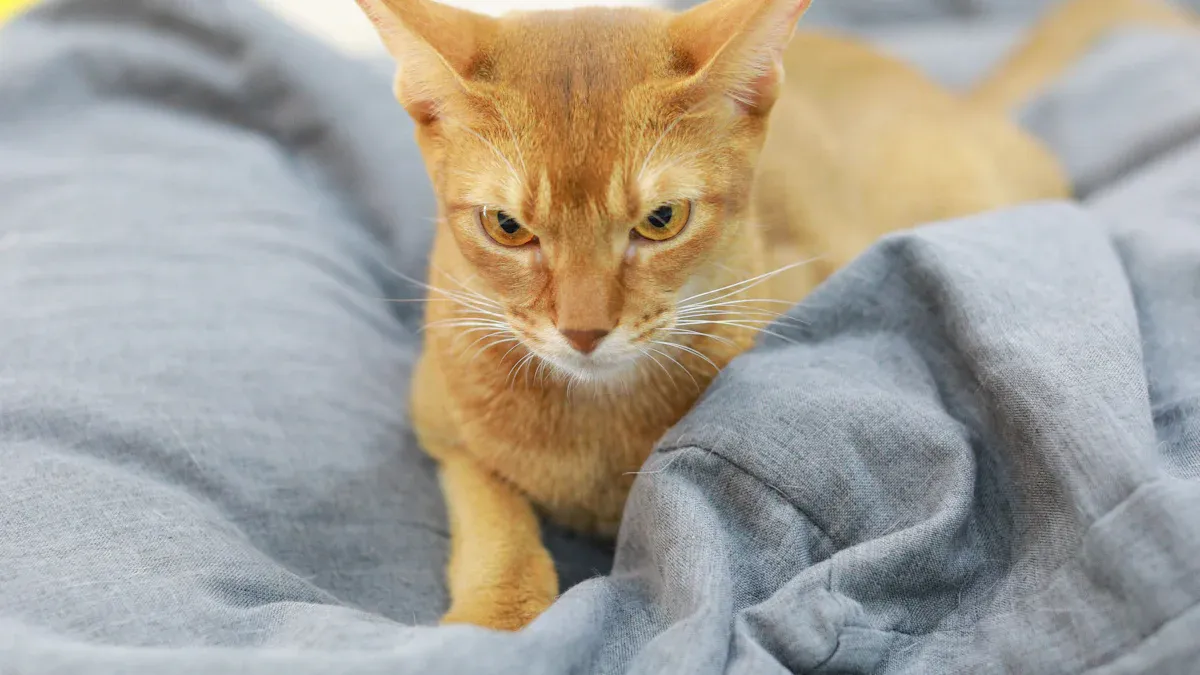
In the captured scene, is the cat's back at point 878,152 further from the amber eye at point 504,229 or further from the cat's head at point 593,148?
the amber eye at point 504,229

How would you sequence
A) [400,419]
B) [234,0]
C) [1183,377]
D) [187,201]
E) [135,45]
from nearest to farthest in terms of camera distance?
[1183,377] → [400,419] → [187,201] → [135,45] → [234,0]

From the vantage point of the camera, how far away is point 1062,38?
1.87m

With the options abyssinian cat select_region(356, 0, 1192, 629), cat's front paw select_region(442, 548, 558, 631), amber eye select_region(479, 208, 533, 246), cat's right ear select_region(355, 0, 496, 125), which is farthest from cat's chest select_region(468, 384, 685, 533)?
cat's right ear select_region(355, 0, 496, 125)

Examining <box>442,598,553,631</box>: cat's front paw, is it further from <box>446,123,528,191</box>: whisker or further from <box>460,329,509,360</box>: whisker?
<box>446,123,528,191</box>: whisker

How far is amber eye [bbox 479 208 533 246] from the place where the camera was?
0.93 metres

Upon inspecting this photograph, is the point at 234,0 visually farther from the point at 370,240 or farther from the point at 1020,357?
the point at 1020,357

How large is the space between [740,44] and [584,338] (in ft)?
1.13

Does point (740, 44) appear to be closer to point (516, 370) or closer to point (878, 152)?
point (516, 370)

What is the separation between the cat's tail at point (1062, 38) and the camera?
1.84m

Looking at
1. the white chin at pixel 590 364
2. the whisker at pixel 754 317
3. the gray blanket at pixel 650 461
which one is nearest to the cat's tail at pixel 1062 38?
the gray blanket at pixel 650 461

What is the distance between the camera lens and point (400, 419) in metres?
1.28

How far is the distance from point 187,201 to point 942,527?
1.22 metres

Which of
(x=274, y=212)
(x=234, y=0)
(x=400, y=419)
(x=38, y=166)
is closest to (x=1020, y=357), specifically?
(x=400, y=419)

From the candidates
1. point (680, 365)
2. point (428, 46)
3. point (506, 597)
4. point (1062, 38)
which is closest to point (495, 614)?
point (506, 597)
